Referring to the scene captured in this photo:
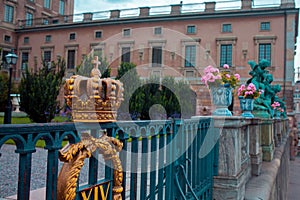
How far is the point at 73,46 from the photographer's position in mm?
36812

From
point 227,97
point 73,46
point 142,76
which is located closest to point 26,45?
point 73,46

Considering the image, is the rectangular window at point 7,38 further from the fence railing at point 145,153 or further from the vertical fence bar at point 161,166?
the vertical fence bar at point 161,166

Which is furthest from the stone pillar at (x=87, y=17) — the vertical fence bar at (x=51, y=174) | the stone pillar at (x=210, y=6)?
the vertical fence bar at (x=51, y=174)

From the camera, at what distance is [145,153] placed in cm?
211

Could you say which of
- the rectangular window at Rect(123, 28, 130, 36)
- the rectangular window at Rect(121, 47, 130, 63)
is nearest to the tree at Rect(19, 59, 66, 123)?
the rectangular window at Rect(121, 47, 130, 63)

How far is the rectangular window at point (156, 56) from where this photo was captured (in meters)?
33.0

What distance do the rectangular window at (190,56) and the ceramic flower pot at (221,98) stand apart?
89.4 feet

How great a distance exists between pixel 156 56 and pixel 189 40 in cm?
389

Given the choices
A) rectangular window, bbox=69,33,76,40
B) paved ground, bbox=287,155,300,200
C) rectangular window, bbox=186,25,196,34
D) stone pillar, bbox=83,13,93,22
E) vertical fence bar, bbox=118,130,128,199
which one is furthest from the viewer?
stone pillar, bbox=83,13,93,22

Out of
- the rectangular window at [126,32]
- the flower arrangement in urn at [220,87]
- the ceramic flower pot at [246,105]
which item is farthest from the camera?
the rectangular window at [126,32]

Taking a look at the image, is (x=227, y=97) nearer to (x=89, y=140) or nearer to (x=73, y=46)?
(x=89, y=140)

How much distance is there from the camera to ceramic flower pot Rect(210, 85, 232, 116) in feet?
14.0

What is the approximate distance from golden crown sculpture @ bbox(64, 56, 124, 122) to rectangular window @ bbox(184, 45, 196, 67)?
30761 mm

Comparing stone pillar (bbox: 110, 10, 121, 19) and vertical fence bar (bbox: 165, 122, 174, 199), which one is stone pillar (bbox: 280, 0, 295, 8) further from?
vertical fence bar (bbox: 165, 122, 174, 199)
